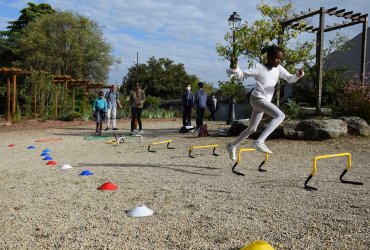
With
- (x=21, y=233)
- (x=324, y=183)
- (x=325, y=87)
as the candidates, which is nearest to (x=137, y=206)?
(x=21, y=233)

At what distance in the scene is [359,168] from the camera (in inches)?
254

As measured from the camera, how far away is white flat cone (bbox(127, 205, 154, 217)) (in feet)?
12.0

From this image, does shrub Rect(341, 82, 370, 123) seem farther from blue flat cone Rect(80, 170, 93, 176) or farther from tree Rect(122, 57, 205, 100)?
tree Rect(122, 57, 205, 100)

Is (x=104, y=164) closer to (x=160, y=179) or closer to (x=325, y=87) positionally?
(x=160, y=179)

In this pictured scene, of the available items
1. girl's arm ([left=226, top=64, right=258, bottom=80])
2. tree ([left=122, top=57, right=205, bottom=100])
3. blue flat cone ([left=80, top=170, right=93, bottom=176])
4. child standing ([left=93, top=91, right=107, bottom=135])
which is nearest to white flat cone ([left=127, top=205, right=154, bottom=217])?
blue flat cone ([left=80, top=170, right=93, bottom=176])

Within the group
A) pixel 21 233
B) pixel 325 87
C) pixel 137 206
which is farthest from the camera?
pixel 325 87

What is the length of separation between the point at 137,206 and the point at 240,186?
1579 millimetres

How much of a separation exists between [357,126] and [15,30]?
1499 inches

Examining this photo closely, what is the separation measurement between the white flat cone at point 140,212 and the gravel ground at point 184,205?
0.09 meters

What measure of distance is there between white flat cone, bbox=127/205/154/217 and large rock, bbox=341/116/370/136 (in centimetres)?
802

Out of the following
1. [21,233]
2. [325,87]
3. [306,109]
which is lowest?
[21,233]

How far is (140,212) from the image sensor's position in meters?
3.68

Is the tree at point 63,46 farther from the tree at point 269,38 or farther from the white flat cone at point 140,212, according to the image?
the white flat cone at point 140,212

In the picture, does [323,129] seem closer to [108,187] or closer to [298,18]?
[298,18]
